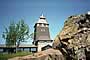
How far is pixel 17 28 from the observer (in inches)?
2096

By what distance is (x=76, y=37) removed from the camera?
14.8 metres

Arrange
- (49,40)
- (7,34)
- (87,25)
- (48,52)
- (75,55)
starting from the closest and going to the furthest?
1. (75,55)
2. (87,25)
3. (48,52)
4. (7,34)
5. (49,40)

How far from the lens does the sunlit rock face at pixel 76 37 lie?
13969 mm

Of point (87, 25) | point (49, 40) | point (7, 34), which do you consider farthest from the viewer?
point (49, 40)

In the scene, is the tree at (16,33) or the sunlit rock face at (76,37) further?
the tree at (16,33)

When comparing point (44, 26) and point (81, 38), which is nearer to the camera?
point (81, 38)

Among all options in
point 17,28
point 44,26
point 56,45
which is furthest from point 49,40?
point 56,45

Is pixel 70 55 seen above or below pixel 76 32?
below

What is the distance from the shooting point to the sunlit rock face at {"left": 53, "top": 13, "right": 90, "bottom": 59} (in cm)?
1397

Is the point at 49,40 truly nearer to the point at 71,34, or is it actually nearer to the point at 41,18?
the point at 41,18

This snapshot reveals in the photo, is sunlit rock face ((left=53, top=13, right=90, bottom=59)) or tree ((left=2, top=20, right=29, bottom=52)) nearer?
sunlit rock face ((left=53, top=13, right=90, bottom=59))

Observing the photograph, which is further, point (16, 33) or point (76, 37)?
point (16, 33)

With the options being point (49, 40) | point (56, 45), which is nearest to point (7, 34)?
point (49, 40)

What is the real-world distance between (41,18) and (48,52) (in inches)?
2464
